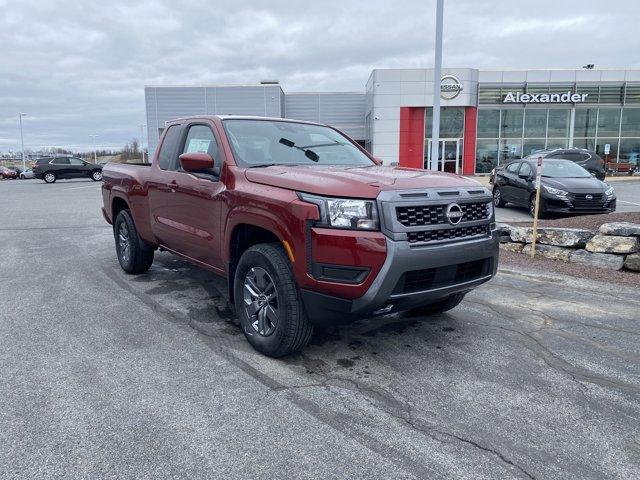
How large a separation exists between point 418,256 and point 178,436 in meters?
1.83

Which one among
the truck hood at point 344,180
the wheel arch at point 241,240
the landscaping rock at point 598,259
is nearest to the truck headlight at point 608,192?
the landscaping rock at point 598,259

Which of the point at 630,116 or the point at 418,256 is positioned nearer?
the point at 418,256

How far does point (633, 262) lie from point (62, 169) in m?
33.9

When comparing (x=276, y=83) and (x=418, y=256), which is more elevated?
(x=276, y=83)

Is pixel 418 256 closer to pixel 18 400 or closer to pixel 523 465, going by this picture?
pixel 523 465

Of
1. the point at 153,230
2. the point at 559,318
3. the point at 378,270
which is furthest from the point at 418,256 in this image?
the point at 153,230

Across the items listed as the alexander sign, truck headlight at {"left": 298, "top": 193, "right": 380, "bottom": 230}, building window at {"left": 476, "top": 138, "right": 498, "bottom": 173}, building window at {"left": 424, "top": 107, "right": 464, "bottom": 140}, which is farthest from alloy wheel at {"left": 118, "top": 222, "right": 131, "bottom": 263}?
the alexander sign

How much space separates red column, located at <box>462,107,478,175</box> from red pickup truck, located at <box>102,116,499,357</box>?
32.1 meters

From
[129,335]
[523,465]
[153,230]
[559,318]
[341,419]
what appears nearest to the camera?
[523,465]

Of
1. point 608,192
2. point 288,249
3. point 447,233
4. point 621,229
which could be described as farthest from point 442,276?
point 608,192

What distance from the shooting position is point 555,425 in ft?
10.2

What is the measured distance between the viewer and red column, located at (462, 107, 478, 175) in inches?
1388

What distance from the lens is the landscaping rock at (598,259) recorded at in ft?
23.6

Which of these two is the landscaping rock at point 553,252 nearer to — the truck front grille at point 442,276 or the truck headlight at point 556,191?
the truck headlight at point 556,191
